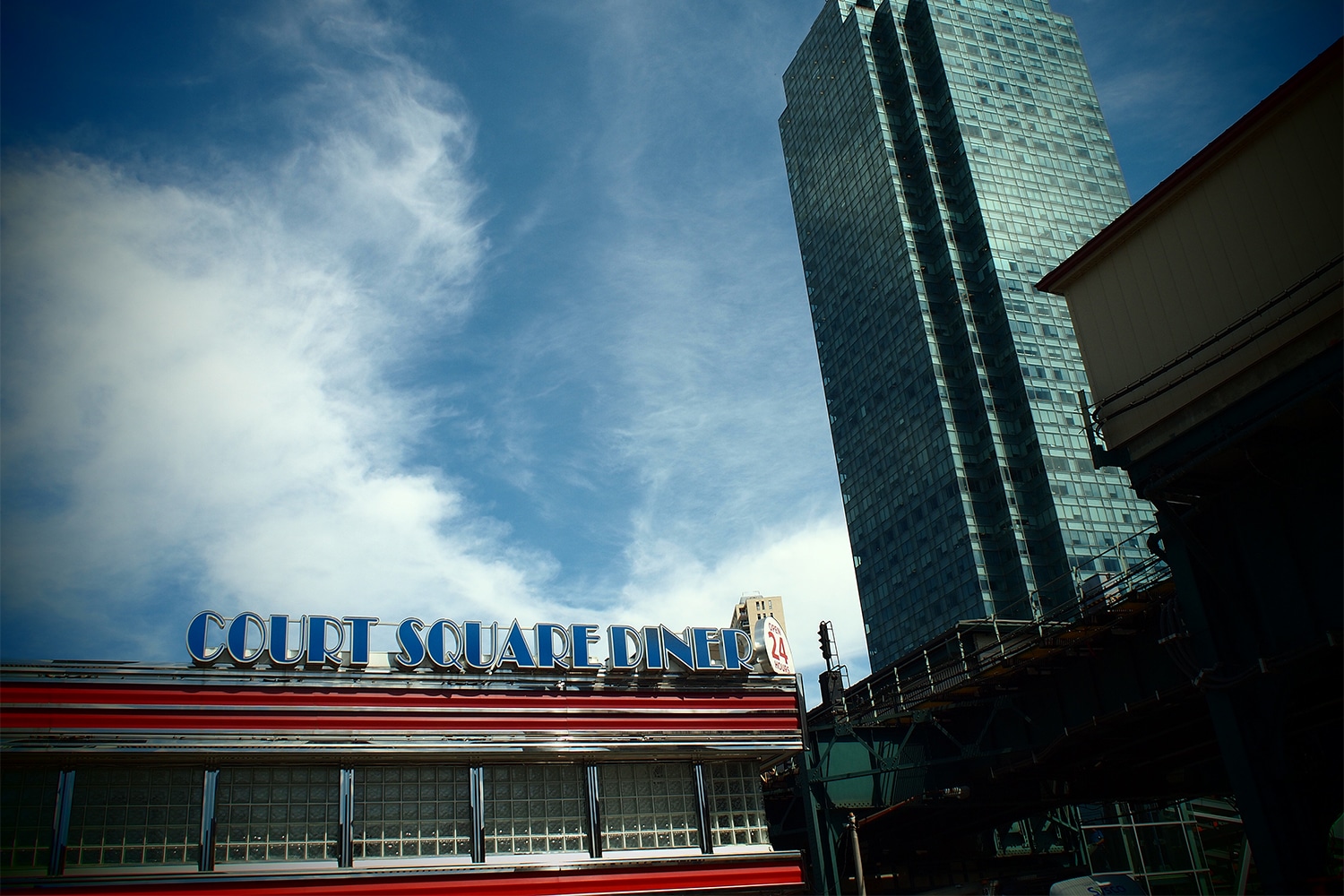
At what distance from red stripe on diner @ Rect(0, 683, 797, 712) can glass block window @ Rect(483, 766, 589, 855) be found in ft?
8.89

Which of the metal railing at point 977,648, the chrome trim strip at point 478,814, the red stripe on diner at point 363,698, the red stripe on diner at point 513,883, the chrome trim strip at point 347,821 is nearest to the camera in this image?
the red stripe on diner at point 513,883

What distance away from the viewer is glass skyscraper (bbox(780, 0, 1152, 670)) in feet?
486

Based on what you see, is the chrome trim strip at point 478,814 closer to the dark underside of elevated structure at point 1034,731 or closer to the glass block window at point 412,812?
the glass block window at point 412,812

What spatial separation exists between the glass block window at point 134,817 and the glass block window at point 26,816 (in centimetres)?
71

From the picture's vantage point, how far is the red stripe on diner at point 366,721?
114 ft

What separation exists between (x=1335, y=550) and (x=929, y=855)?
36501 mm

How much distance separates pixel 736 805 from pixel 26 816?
84.2ft

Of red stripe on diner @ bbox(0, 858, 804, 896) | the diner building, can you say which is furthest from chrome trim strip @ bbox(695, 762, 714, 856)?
red stripe on diner @ bbox(0, 858, 804, 896)

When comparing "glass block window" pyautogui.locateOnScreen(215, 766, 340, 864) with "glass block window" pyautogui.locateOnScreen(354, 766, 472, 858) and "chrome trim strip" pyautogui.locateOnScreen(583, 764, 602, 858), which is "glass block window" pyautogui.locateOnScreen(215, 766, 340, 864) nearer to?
"glass block window" pyautogui.locateOnScreen(354, 766, 472, 858)

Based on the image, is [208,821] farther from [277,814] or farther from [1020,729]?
[1020,729]

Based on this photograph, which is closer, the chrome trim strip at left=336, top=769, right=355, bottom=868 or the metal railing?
the chrome trim strip at left=336, top=769, right=355, bottom=868

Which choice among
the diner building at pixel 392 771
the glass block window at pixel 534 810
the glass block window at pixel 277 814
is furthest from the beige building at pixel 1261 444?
the glass block window at pixel 277 814

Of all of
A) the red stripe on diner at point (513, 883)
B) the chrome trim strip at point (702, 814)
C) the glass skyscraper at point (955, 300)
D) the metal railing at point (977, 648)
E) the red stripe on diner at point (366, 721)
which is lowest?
the red stripe on diner at point (513, 883)

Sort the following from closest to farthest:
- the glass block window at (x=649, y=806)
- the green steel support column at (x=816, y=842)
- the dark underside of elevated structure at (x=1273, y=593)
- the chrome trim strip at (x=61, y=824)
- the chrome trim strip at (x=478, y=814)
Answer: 1. the dark underside of elevated structure at (x=1273, y=593)
2. the chrome trim strip at (x=61, y=824)
3. the chrome trim strip at (x=478, y=814)
4. the glass block window at (x=649, y=806)
5. the green steel support column at (x=816, y=842)
